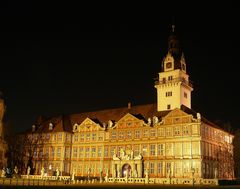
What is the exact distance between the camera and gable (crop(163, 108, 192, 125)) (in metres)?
62.9

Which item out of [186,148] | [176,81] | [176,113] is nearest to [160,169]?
[186,148]

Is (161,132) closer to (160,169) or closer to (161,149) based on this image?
(161,149)

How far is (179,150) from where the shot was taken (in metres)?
62.5

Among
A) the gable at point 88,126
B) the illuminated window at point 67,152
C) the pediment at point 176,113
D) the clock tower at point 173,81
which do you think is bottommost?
the illuminated window at point 67,152

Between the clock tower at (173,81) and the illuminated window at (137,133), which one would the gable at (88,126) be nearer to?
the illuminated window at (137,133)

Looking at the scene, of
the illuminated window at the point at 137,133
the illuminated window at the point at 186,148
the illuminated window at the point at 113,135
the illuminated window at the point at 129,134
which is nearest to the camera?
the illuminated window at the point at 186,148

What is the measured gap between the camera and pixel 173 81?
70.9 metres

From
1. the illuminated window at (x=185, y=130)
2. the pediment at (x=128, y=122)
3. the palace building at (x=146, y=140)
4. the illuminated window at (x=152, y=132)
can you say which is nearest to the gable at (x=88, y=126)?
the palace building at (x=146, y=140)

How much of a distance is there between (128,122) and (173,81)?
1184cm

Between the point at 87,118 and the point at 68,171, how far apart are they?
11765 mm

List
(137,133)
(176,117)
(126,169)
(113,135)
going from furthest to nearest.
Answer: (113,135)
(137,133)
(126,169)
(176,117)

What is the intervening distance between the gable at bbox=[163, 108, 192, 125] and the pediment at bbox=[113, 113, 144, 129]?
5.58 metres

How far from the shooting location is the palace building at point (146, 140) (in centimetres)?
6203

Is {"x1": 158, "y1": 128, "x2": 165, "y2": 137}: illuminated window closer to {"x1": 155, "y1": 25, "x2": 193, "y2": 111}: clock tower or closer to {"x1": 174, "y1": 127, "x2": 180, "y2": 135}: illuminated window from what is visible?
{"x1": 174, "y1": 127, "x2": 180, "y2": 135}: illuminated window
